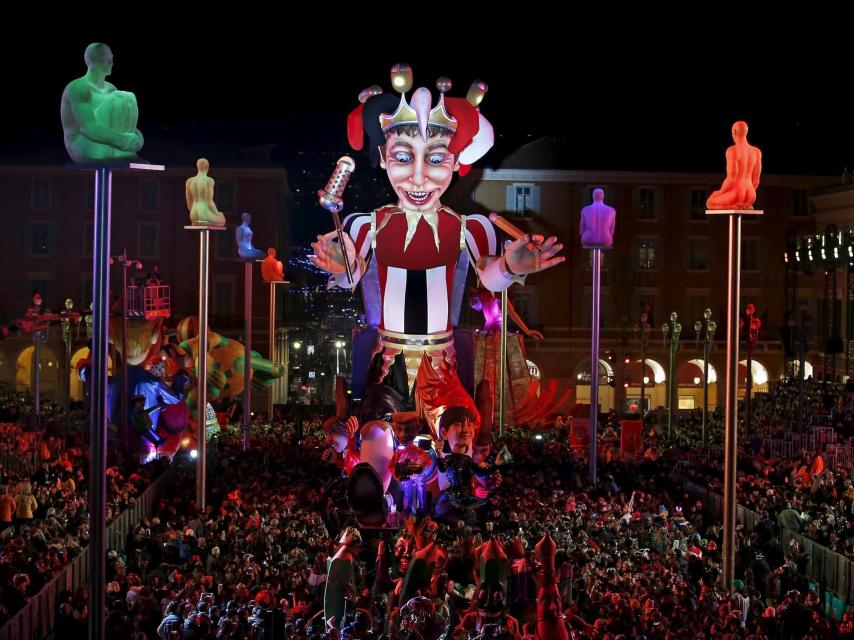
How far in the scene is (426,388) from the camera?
21.3 meters

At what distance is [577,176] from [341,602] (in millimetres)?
33454

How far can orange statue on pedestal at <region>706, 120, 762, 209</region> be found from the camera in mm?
17781

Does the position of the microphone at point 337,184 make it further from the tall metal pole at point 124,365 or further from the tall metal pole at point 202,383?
the tall metal pole at point 124,365

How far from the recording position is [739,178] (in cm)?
1786

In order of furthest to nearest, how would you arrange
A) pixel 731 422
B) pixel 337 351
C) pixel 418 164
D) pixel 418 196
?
pixel 337 351 < pixel 418 196 < pixel 418 164 < pixel 731 422

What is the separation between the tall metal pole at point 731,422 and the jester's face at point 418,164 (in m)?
5.08

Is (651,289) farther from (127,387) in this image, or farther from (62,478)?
(62,478)

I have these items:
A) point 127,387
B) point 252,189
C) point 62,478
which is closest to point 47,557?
point 62,478

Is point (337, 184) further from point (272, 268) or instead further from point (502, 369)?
point (272, 268)

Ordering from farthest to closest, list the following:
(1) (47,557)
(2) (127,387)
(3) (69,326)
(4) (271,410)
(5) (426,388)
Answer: (4) (271,410)
(3) (69,326)
(2) (127,387)
(5) (426,388)
(1) (47,557)

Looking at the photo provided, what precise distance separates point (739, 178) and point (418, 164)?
5.35m

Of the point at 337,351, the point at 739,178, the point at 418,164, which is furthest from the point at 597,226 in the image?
the point at 337,351

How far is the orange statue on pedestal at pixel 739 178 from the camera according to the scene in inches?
700

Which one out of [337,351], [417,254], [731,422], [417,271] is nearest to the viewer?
[731,422]
